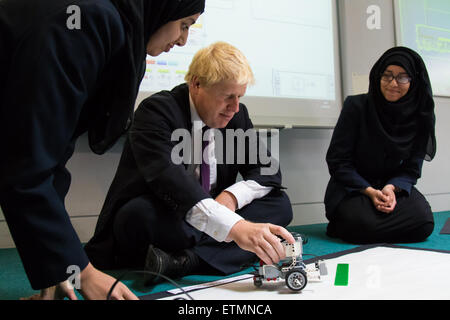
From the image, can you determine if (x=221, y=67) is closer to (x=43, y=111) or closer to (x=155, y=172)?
(x=155, y=172)

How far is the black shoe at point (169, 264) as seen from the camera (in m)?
1.22

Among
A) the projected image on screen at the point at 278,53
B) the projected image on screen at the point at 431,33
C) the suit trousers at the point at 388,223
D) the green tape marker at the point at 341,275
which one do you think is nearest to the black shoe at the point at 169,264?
the green tape marker at the point at 341,275

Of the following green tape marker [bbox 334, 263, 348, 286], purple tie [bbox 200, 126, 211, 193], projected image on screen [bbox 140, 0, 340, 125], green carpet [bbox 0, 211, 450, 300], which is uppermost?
projected image on screen [bbox 140, 0, 340, 125]

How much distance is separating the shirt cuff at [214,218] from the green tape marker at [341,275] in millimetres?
296

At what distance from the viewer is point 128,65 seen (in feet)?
2.43

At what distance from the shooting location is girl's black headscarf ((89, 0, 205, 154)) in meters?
0.73

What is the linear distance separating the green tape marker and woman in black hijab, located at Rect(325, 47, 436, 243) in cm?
71

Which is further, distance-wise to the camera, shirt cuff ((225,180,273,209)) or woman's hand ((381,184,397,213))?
woman's hand ((381,184,397,213))

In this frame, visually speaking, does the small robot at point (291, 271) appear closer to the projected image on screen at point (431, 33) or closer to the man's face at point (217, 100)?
the man's face at point (217, 100)

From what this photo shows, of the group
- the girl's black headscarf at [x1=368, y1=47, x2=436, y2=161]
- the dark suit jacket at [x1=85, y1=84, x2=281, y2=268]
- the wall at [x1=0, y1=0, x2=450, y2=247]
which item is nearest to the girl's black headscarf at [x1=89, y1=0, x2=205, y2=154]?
the dark suit jacket at [x1=85, y1=84, x2=281, y2=268]

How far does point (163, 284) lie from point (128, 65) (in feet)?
2.43

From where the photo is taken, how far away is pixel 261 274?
3.42ft

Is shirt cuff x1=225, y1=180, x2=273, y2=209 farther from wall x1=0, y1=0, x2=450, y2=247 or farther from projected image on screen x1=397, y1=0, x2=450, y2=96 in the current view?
projected image on screen x1=397, y1=0, x2=450, y2=96

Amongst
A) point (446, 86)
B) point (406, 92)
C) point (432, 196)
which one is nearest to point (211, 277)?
point (406, 92)
